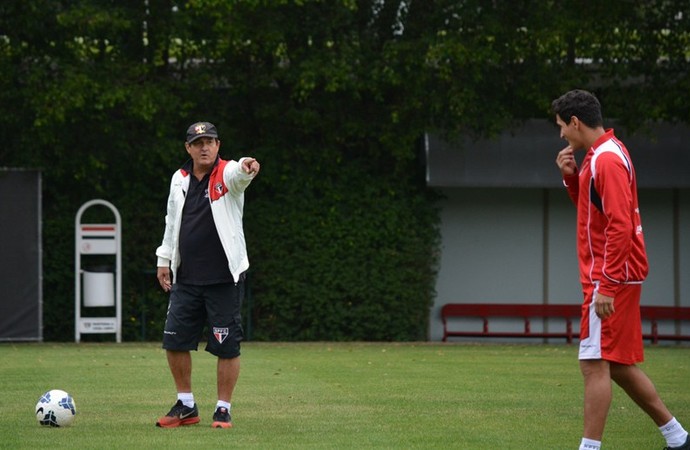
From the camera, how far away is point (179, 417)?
353 inches

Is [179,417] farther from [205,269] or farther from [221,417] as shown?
Answer: [205,269]

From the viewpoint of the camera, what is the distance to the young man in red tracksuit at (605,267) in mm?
6797

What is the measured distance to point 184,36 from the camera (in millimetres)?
20969

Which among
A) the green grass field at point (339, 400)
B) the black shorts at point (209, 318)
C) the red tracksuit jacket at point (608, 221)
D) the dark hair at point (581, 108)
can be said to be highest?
the dark hair at point (581, 108)

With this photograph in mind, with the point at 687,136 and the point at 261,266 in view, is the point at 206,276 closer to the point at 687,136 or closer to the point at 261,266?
the point at 261,266

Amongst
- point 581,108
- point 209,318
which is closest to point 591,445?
point 581,108

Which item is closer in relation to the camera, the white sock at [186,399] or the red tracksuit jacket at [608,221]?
the red tracksuit jacket at [608,221]

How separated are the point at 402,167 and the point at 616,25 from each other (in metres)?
4.62

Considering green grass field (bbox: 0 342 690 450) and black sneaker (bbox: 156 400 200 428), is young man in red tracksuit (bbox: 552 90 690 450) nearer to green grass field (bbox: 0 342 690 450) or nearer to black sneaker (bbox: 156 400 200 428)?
green grass field (bbox: 0 342 690 450)

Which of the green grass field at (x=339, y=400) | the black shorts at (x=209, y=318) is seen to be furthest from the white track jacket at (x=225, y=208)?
the green grass field at (x=339, y=400)

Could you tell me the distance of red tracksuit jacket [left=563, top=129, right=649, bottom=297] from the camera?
22.2ft

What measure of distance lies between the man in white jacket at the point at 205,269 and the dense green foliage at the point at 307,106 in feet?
37.6

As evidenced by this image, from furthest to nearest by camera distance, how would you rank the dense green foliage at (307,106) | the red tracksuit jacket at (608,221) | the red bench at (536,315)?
the red bench at (536,315) < the dense green foliage at (307,106) < the red tracksuit jacket at (608,221)

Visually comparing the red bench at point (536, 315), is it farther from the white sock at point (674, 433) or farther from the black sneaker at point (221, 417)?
the white sock at point (674, 433)
